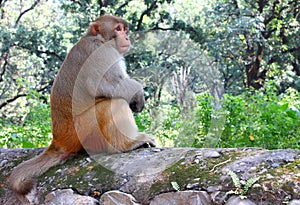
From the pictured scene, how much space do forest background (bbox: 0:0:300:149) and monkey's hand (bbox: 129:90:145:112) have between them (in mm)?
312

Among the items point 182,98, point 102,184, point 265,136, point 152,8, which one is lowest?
point 265,136

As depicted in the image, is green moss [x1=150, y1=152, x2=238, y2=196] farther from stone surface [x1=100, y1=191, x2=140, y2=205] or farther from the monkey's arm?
the monkey's arm

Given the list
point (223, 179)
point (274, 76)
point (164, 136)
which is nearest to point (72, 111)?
point (223, 179)

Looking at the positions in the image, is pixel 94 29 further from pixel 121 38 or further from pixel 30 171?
pixel 30 171

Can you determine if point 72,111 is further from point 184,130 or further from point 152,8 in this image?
point 152,8

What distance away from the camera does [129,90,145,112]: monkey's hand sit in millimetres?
3946

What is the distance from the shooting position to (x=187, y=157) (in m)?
3.20

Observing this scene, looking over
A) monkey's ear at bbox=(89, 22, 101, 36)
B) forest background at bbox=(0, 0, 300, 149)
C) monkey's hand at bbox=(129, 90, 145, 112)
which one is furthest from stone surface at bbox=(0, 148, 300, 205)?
monkey's ear at bbox=(89, 22, 101, 36)

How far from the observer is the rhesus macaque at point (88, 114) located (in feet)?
11.9

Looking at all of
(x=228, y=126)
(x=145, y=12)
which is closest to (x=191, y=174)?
(x=228, y=126)

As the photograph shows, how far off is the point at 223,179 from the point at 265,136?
2605mm

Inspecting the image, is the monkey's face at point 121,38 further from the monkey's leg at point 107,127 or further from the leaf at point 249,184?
the leaf at point 249,184

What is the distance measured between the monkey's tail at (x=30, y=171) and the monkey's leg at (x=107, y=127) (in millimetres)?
294

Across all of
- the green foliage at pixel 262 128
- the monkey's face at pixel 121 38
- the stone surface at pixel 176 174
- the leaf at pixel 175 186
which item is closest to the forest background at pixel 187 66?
the green foliage at pixel 262 128
